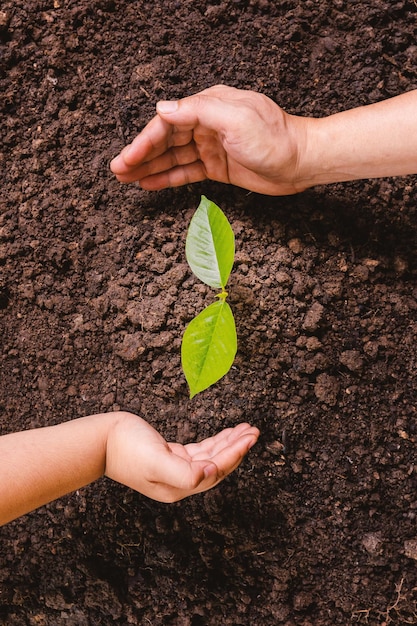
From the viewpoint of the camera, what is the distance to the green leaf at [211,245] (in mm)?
1148

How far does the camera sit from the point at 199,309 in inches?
49.9

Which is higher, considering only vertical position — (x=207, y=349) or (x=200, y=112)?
(x=200, y=112)

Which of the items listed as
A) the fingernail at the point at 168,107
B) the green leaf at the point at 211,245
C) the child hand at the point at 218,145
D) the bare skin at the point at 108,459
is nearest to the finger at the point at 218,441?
the bare skin at the point at 108,459

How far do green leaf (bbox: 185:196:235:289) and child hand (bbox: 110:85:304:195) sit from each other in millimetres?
123

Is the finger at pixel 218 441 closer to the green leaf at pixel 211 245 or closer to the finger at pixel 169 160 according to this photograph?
the green leaf at pixel 211 245

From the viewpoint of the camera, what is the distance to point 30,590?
141 centimetres

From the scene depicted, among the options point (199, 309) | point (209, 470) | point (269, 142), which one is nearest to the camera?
point (209, 470)

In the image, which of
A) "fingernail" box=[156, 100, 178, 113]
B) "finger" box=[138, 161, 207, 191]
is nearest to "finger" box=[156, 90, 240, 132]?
"fingernail" box=[156, 100, 178, 113]

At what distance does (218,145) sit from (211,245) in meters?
0.23

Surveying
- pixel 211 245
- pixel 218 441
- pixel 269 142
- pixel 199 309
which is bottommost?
pixel 218 441

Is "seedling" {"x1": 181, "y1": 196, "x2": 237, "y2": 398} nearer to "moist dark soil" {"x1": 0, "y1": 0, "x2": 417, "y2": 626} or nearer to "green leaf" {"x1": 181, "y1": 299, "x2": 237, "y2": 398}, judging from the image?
"green leaf" {"x1": 181, "y1": 299, "x2": 237, "y2": 398}

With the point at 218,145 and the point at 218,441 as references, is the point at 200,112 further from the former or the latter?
the point at 218,441

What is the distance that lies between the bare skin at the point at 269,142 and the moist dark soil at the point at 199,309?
6 centimetres

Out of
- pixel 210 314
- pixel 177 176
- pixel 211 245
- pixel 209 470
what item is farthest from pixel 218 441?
pixel 177 176
